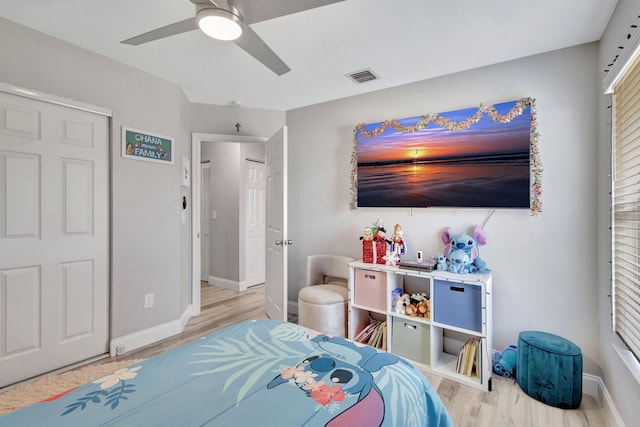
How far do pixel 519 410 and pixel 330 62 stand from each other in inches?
109

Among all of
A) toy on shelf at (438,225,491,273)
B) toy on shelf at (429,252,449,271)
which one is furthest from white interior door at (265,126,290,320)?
toy on shelf at (438,225,491,273)

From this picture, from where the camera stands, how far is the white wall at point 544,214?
2.10 metres

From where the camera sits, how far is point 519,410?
1.89m

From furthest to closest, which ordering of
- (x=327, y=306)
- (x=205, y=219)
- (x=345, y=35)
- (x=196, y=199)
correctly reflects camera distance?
(x=205, y=219) < (x=196, y=199) < (x=327, y=306) < (x=345, y=35)

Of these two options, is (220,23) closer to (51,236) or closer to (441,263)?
(51,236)

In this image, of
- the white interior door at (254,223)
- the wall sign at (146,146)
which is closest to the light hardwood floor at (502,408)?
the wall sign at (146,146)

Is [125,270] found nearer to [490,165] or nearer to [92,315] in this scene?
[92,315]

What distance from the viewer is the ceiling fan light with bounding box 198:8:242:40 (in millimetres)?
1432

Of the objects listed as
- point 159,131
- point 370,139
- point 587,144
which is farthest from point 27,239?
point 587,144

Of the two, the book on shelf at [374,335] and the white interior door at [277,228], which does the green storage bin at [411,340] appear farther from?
the white interior door at [277,228]

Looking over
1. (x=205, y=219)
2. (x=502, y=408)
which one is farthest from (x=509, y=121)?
(x=205, y=219)

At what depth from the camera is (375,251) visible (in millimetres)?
2705

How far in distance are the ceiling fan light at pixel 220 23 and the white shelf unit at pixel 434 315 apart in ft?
6.37

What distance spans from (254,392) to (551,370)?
1958mm
